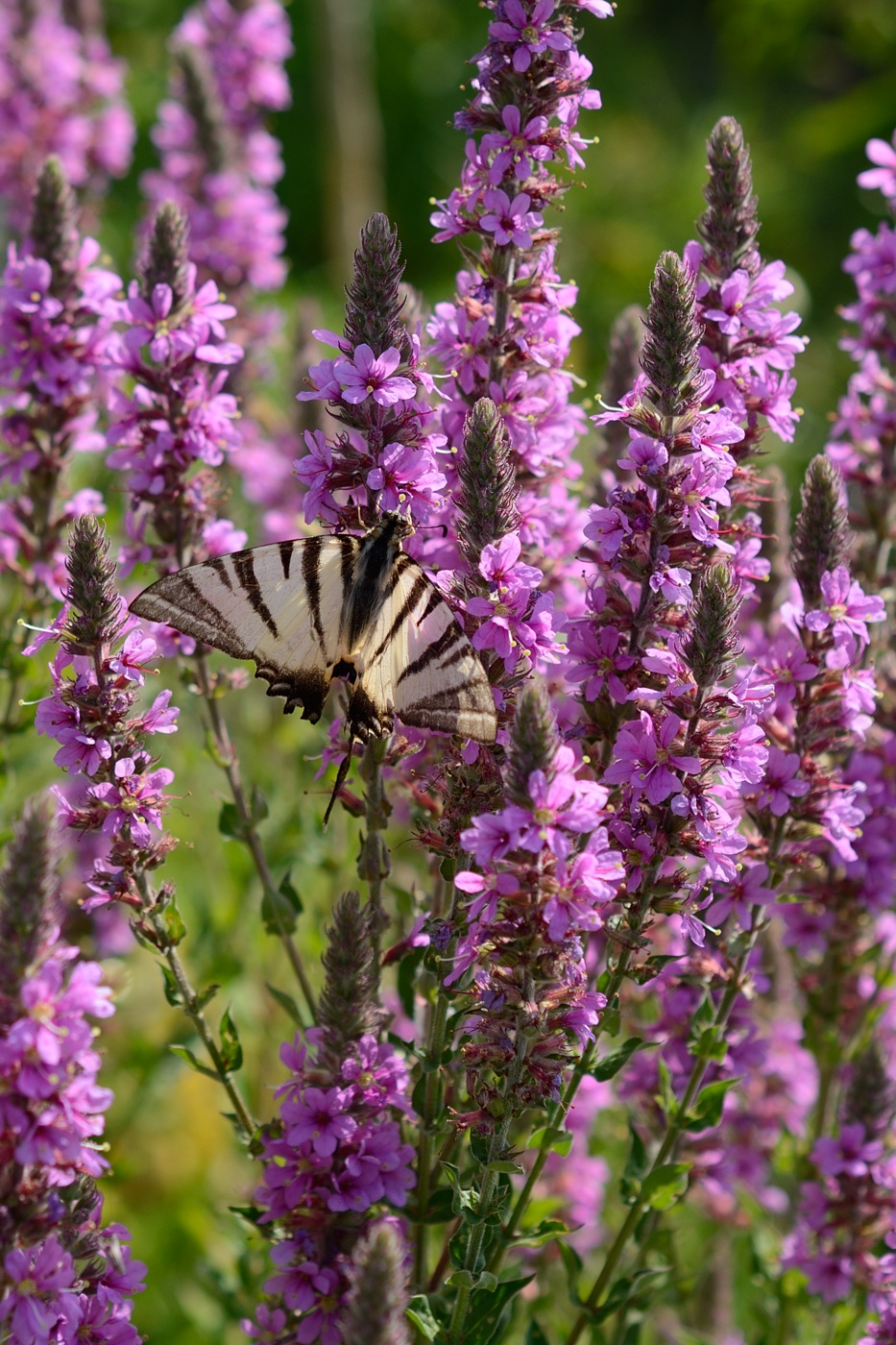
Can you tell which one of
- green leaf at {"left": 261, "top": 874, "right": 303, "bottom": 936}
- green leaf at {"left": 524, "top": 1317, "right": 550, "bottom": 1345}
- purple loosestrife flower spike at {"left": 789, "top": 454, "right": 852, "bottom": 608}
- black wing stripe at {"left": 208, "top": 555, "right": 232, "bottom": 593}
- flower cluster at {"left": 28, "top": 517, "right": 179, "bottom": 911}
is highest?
purple loosestrife flower spike at {"left": 789, "top": 454, "right": 852, "bottom": 608}

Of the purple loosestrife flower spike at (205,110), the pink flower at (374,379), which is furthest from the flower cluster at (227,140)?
the pink flower at (374,379)

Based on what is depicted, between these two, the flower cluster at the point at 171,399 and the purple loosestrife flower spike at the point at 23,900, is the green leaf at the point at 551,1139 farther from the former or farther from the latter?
the flower cluster at the point at 171,399

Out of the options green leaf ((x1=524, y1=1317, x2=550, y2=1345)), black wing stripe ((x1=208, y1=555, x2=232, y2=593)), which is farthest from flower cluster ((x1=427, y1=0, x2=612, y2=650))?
green leaf ((x1=524, y1=1317, x2=550, y2=1345))

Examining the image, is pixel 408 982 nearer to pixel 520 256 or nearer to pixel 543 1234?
pixel 543 1234

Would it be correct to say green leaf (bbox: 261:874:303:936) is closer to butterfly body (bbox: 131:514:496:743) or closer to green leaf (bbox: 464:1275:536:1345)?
butterfly body (bbox: 131:514:496:743)

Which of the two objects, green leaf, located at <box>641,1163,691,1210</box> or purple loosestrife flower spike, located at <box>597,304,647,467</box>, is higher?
purple loosestrife flower spike, located at <box>597,304,647,467</box>

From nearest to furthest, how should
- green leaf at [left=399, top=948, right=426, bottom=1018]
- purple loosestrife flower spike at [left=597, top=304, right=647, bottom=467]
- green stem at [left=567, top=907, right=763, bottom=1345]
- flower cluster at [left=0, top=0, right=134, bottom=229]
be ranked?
green stem at [left=567, top=907, right=763, bottom=1345]
green leaf at [left=399, top=948, right=426, bottom=1018]
purple loosestrife flower spike at [left=597, top=304, right=647, bottom=467]
flower cluster at [left=0, top=0, right=134, bottom=229]

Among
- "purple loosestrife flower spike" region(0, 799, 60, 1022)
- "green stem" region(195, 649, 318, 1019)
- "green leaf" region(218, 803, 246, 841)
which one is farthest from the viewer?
"green leaf" region(218, 803, 246, 841)

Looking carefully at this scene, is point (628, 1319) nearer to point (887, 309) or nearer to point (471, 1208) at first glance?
point (471, 1208)
